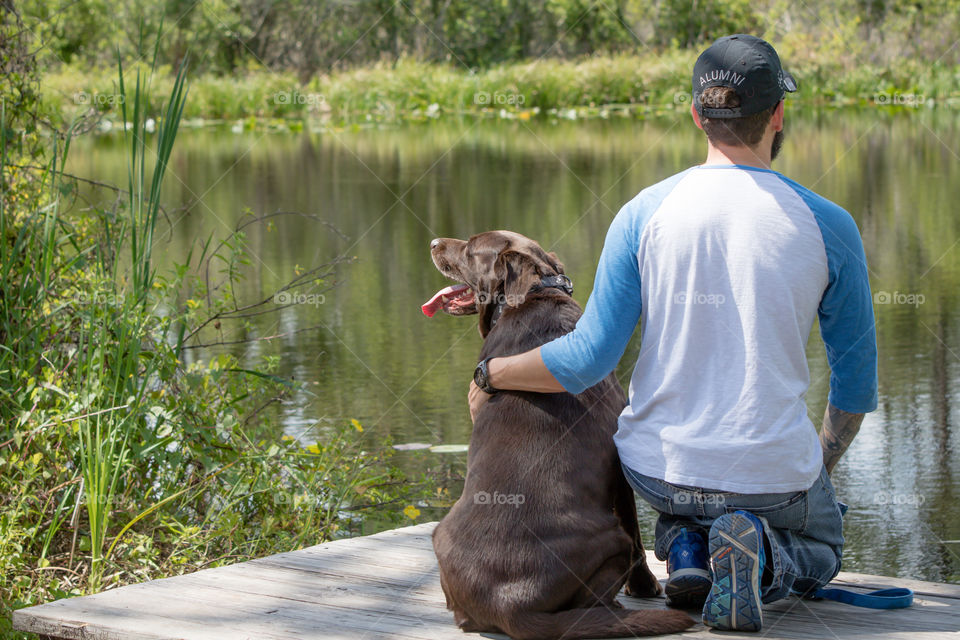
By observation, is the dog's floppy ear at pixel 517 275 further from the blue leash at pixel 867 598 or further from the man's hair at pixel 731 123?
the blue leash at pixel 867 598

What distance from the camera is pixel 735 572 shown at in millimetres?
2393

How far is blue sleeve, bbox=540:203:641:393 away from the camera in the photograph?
97.7 inches

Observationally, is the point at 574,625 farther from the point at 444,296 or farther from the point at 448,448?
the point at 448,448

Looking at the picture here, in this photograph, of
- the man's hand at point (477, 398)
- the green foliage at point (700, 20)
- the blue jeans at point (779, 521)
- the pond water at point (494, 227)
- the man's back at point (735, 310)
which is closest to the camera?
the man's back at point (735, 310)

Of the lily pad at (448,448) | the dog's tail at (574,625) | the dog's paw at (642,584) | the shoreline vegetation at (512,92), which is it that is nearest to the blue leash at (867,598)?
the dog's paw at (642,584)

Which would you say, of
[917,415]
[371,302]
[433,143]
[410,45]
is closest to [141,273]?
[917,415]

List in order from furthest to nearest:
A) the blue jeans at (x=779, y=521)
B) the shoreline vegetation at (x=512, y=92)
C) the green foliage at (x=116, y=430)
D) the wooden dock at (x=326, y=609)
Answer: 1. the shoreline vegetation at (x=512, y=92)
2. the green foliage at (x=116, y=430)
3. the wooden dock at (x=326, y=609)
4. the blue jeans at (x=779, y=521)

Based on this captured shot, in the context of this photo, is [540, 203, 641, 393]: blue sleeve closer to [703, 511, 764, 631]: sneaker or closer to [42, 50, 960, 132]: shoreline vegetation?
[703, 511, 764, 631]: sneaker

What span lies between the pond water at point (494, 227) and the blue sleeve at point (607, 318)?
6.76 ft

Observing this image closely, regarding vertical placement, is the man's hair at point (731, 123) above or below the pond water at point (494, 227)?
above

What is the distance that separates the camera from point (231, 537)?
406cm

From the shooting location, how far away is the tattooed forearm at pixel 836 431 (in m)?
2.70

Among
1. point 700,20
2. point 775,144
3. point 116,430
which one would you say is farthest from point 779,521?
point 700,20

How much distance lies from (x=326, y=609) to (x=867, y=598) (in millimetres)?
1377
